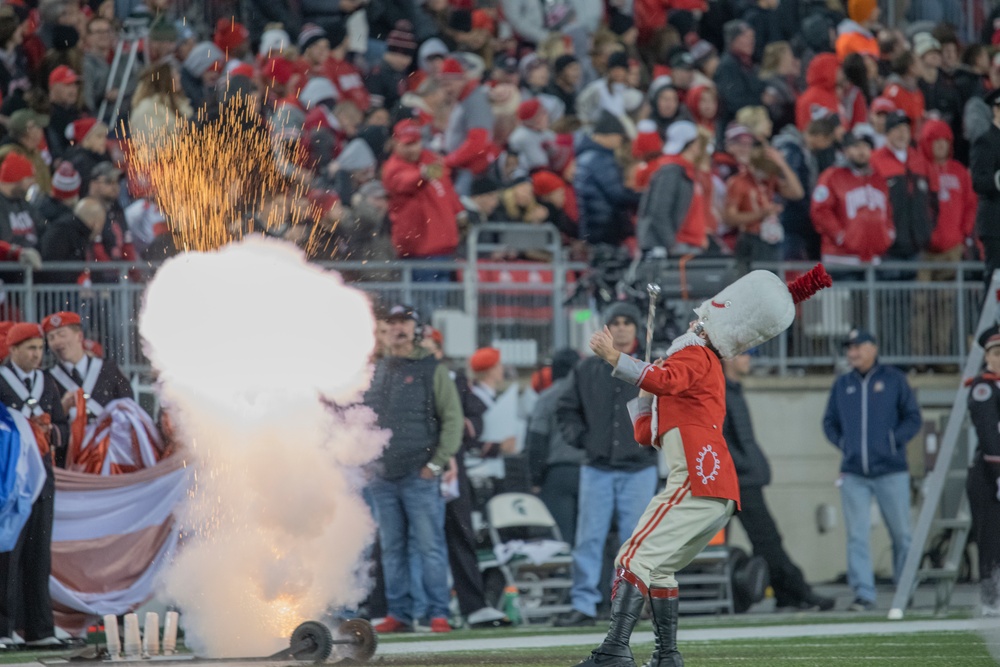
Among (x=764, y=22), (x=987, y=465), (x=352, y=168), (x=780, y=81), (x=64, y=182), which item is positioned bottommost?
(x=987, y=465)

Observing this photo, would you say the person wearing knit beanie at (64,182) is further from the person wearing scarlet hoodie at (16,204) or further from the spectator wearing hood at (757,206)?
the spectator wearing hood at (757,206)

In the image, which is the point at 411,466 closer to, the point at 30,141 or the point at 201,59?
the point at 30,141

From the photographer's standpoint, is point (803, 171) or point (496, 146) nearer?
point (496, 146)

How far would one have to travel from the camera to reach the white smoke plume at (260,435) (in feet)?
37.4

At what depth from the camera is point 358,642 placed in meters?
10.7

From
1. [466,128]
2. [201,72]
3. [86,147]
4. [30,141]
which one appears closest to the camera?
[30,141]

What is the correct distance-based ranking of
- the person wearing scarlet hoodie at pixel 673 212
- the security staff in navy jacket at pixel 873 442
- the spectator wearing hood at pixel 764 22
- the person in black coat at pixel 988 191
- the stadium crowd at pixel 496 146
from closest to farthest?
the stadium crowd at pixel 496 146 → the person in black coat at pixel 988 191 → the security staff in navy jacket at pixel 873 442 → the person wearing scarlet hoodie at pixel 673 212 → the spectator wearing hood at pixel 764 22

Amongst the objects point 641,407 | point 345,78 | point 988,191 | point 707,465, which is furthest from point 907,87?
point 707,465

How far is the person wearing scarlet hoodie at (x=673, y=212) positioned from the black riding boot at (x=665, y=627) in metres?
7.42

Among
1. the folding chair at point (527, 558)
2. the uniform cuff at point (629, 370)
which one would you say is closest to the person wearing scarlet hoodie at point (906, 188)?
the folding chair at point (527, 558)

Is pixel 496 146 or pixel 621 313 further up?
pixel 496 146

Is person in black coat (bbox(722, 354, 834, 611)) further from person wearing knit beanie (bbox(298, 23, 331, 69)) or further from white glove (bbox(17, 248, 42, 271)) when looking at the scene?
person wearing knit beanie (bbox(298, 23, 331, 69))

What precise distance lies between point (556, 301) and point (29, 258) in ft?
16.3

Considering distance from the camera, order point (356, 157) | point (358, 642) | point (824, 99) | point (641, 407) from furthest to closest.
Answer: point (824, 99)
point (356, 157)
point (358, 642)
point (641, 407)
